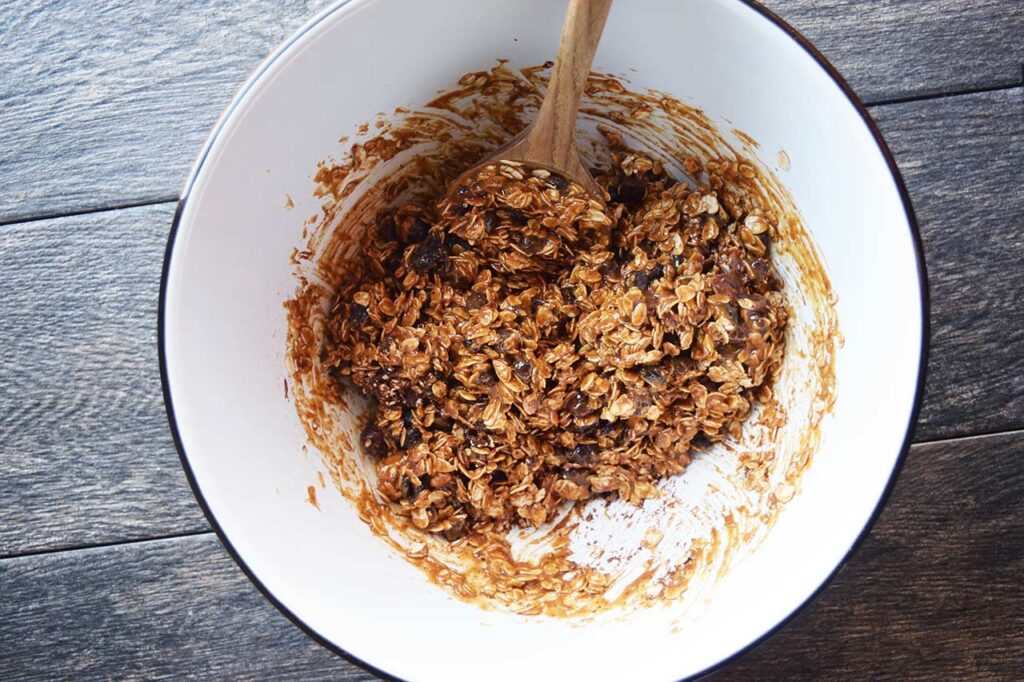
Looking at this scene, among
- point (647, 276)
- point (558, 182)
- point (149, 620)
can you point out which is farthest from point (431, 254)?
point (149, 620)

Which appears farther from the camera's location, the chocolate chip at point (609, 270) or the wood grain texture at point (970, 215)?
the wood grain texture at point (970, 215)

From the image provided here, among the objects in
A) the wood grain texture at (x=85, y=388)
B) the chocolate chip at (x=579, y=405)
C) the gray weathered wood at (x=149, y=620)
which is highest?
the chocolate chip at (x=579, y=405)

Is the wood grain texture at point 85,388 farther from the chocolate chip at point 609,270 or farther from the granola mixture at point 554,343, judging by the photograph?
the chocolate chip at point 609,270

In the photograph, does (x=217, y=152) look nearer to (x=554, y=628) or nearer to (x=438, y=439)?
(x=438, y=439)

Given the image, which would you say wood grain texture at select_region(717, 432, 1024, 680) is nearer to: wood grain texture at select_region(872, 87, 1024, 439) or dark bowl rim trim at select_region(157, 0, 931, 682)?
wood grain texture at select_region(872, 87, 1024, 439)

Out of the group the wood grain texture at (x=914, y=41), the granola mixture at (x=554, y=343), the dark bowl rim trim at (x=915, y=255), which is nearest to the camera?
the dark bowl rim trim at (x=915, y=255)

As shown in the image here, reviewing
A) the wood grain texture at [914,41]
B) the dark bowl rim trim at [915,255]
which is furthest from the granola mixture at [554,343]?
the wood grain texture at [914,41]

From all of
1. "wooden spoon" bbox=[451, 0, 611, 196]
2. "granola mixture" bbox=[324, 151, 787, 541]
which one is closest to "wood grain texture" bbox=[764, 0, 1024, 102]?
"granola mixture" bbox=[324, 151, 787, 541]
